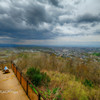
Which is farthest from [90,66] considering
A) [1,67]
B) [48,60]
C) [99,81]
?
[1,67]

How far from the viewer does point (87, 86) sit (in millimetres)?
4527

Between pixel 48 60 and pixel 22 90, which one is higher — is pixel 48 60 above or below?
above

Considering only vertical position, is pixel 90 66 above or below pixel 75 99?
above

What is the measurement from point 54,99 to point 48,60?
4.73 m

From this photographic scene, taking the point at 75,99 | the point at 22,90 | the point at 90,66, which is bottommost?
the point at 75,99

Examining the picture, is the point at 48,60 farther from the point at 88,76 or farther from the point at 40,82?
the point at 88,76

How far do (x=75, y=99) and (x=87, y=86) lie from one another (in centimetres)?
166

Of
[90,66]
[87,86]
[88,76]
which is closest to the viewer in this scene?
[87,86]

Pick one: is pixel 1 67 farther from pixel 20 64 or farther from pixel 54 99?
pixel 54 99

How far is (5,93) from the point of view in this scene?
321 cm

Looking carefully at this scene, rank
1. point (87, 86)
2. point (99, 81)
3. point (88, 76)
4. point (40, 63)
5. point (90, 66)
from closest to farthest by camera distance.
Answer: point (87, 86)
point (99, 81)
point (88, 76)
point (90, 66)
point (40, 63)

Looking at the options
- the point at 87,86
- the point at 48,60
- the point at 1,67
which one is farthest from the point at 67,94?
the point at 1,67

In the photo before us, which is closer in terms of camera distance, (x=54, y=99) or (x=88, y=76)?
(x=54, y=99)

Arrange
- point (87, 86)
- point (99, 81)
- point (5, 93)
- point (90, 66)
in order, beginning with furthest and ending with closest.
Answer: point (90, 66) → point (99, 81) → point (87, 86) → point (5, 93)
